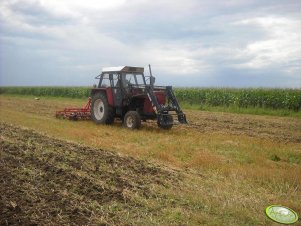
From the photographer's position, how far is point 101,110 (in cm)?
1405

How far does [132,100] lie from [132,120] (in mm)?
796

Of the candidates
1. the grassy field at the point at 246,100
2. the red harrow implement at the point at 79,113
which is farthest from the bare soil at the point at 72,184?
the grassy field at the point at 246,100

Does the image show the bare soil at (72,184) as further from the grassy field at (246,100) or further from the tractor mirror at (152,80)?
the grassy field at (246,100)

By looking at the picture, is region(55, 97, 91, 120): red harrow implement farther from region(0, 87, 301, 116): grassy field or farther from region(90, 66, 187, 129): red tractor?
region(0, 87, 301, 116): grassy field

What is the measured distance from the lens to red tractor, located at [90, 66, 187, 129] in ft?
39.6

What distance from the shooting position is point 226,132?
12508 millimetres

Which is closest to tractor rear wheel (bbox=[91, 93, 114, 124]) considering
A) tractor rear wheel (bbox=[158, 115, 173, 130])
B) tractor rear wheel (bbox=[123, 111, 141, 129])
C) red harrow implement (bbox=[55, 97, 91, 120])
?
red harrow implement (bbox=[55, 97, 91, 120])

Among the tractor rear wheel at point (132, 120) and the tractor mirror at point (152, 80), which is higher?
the tractor mirror at point (152, 80)

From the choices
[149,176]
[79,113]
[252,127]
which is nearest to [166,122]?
[252,127]

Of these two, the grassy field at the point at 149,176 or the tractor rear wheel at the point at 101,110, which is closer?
the grassy field at the point at 149,176

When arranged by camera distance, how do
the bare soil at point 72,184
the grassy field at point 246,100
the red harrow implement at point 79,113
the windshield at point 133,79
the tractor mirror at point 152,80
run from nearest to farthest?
the bare soil at point 72,184 → the tractor mirror at point 152,80 → the windshield at point 133,79 → the red harrow implement at point 79,113 → the grassy field at point 246,100

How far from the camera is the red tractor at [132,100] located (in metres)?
12.1

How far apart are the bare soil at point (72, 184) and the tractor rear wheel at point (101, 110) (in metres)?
4.53

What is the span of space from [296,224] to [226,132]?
772cm
